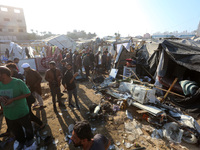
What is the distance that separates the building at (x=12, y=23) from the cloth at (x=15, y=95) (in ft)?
121

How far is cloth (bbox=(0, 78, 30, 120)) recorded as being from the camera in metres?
2.18

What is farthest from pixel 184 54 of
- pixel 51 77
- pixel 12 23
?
pixel 12 23

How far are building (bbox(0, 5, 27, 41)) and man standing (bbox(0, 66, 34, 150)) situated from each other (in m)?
36.7

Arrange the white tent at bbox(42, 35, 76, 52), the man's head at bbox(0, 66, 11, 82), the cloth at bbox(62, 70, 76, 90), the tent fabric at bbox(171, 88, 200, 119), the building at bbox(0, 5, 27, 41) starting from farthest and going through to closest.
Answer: the building at bbox(0, 5, 27, 41) → the white tent at bbox(42, 35, 76, 52) → the tent fabric at bbox(171, 88, 200, 119) → the cloth at bbox(62, 70, 76, 90) → the man's head at bbox(0, 66, 11, 82)

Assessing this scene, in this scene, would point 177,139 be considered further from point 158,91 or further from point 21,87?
point 21,87

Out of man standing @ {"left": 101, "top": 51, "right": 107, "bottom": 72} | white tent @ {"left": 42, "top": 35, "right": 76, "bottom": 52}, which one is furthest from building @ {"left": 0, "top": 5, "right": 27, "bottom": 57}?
man standing @ {"left": 101, "top": 51, "right": 107, "bottom": 72}

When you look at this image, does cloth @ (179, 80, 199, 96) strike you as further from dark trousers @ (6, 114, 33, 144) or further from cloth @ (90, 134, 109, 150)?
dark trousers @ (6, 114, 33, 144)

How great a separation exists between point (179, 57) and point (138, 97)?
9.62 ft

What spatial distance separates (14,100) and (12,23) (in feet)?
137

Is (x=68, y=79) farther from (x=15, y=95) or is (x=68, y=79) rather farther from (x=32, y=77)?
(x=15, y=95)

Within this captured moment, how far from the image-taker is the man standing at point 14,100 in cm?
213

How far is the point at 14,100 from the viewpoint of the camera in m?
→ 2.25

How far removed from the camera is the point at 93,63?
10.4 meters

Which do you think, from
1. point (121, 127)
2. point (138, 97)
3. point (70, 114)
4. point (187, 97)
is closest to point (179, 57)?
point (187, 97)
